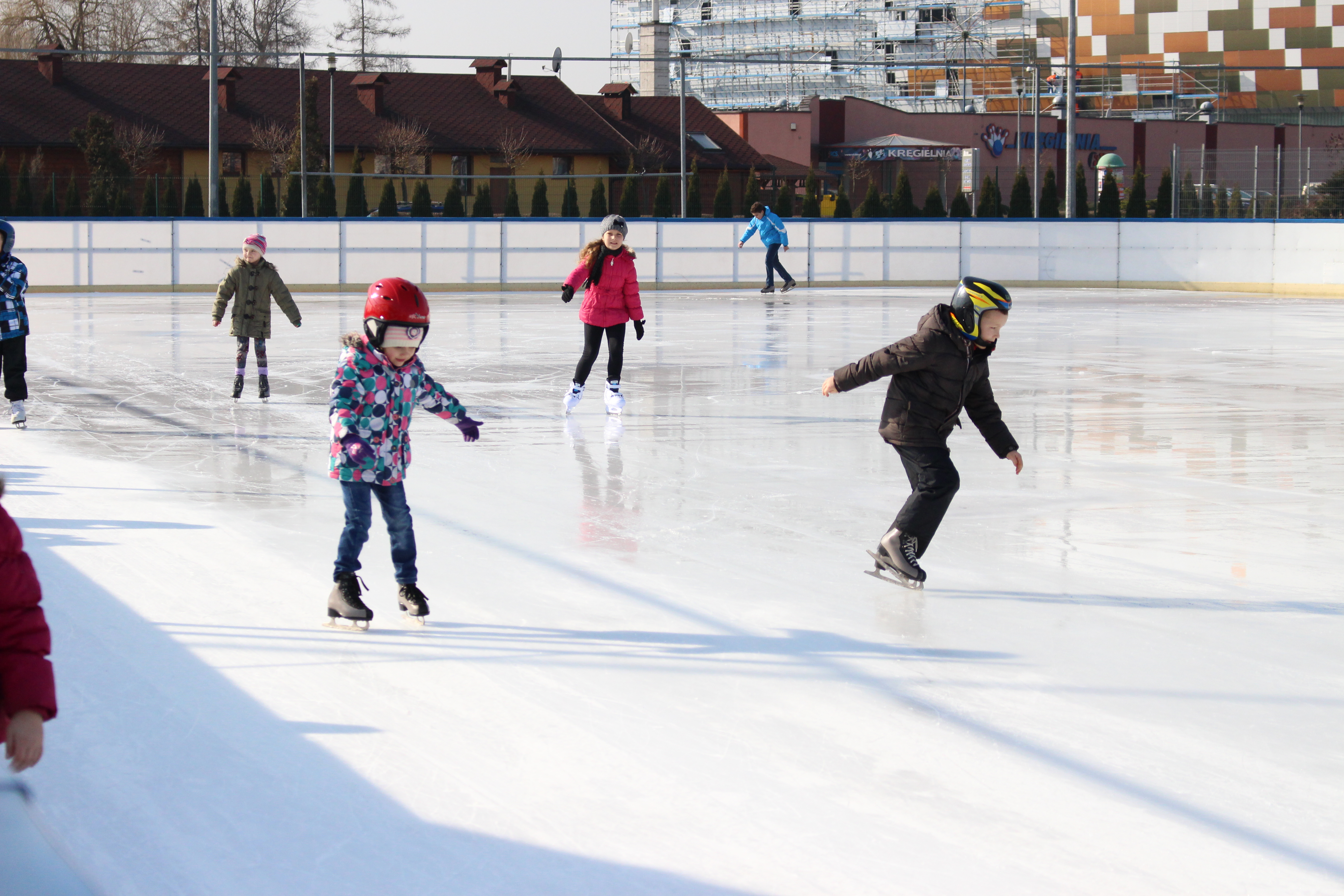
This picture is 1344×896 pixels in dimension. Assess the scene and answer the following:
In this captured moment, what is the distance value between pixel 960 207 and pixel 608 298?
22.4 meters

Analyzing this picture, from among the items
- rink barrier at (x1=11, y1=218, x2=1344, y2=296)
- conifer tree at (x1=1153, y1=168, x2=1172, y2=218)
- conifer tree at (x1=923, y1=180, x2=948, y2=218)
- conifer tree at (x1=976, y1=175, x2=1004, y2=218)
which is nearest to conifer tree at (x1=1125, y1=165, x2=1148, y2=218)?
conifer tree at (x1=1153, y1=168, x2=1172, y2=218)

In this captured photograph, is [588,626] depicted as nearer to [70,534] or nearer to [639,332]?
[70,534]

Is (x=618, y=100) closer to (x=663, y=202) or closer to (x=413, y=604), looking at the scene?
(x=663, y=202)

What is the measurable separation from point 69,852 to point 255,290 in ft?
26.9

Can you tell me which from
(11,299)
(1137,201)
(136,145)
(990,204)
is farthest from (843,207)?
(11,299)

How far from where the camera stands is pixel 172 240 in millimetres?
26469

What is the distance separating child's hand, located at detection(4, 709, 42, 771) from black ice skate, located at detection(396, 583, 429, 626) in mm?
2433

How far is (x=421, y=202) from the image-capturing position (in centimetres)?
3138

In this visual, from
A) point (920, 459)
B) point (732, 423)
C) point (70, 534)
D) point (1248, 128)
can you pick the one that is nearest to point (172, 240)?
point (732, 423)

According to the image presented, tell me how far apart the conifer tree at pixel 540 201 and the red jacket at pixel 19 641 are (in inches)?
1212

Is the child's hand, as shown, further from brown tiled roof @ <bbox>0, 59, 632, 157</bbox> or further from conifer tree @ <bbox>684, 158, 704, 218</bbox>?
brown tiled roof @ <bbox>0, 59, 632, 157</bbox>

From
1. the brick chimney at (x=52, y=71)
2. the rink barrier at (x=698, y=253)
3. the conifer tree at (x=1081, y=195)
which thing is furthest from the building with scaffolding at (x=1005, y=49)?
the rink barrier at (x=698, y=253)

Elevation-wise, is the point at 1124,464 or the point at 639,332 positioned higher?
the point at 639,332

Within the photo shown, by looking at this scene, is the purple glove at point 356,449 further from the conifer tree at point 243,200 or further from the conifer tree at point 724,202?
the conifer tree at point 243,200
